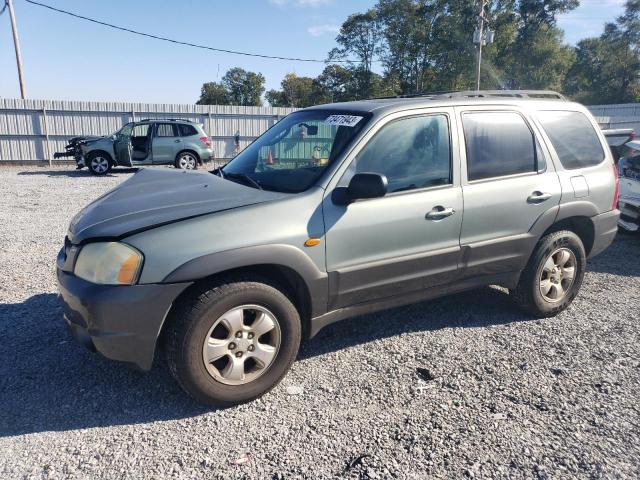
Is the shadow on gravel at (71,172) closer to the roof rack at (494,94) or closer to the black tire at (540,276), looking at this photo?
the roof rack at (494,94)

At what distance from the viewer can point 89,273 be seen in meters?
2.73

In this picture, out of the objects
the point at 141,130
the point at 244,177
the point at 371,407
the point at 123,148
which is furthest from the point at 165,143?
the point at 371,407

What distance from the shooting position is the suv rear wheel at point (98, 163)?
48.8 feet

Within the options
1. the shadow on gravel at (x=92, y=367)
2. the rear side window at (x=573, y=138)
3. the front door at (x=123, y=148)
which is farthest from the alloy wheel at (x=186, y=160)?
the rear side window at (x=573, y=138)

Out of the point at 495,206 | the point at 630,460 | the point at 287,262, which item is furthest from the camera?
the point at 495,206

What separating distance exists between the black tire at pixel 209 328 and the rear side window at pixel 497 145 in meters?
1.79

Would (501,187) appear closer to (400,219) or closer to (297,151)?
(400,219)

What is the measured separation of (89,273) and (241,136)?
19.4 m

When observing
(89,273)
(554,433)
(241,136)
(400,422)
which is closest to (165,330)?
(89,273)

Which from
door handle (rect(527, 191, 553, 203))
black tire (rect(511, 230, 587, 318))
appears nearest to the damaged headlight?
door handle (rect(527, 191, 553, 203))

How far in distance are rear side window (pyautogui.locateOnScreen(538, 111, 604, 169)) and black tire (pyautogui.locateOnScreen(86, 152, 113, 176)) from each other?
13804 millimetres

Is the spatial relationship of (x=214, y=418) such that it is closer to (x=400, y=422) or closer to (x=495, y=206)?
(x=400, y=422)

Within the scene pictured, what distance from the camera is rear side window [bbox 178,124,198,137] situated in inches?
607

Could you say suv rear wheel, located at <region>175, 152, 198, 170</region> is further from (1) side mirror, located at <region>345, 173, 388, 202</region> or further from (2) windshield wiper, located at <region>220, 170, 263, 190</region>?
(1) side mirror, located at <region>345, 173, 388, 202</region>
